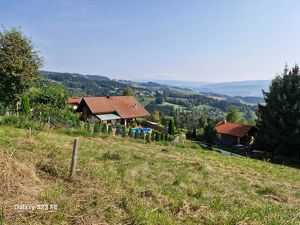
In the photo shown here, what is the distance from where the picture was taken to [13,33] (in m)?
24.7

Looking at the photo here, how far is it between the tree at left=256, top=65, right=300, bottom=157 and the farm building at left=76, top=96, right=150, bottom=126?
23.3 meters

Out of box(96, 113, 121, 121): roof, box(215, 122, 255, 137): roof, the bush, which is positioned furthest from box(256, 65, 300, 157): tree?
the bush

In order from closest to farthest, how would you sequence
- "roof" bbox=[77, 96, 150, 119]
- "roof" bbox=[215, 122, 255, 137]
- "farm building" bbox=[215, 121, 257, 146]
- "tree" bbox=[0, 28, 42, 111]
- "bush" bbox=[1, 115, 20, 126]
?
"bush" bbox=[1, 115, 20, 126]
"tree" bbox=[0, 28, 42, 111]
"roof" bbox=[77, 96, 150, 119]
"roof" bbox=[215, 122, 255, 137]
"farm building" bbox=[215, 121, 257, 146]

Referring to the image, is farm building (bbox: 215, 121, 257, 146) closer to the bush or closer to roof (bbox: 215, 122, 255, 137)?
roof (bbox: 215, 122, 255, 137)

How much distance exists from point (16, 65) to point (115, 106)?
26609 mm

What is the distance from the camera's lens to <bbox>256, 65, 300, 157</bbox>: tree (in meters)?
30.6

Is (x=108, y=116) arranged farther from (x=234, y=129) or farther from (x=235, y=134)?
(x=234, y=129)

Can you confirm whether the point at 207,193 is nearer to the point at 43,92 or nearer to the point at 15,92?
the point at 15,92

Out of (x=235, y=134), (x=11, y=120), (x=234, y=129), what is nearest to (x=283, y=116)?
(x=235, y=134)

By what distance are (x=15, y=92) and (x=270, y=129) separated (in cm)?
2680

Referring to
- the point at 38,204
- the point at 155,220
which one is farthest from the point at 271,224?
the point at 38,204

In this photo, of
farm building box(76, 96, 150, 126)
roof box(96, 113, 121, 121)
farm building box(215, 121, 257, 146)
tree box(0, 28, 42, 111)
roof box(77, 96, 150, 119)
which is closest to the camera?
tree box(0, 28, 42, 111)

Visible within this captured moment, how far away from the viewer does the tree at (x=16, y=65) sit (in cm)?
2394

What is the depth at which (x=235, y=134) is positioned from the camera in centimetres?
4850
